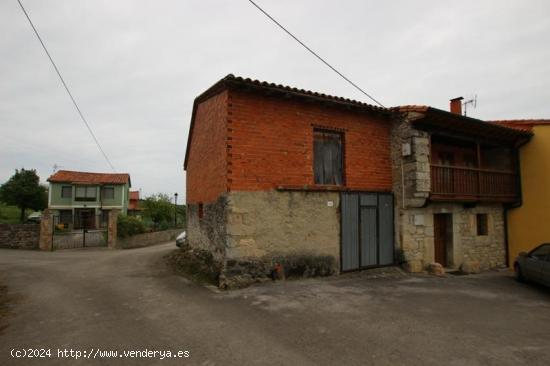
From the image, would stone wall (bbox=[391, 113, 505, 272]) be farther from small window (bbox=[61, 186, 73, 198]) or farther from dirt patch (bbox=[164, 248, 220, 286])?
small window (bbox=[61, 186, 73, 198])

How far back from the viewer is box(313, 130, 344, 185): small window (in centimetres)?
912

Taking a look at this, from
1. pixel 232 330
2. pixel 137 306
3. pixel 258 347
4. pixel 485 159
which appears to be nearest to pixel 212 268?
pixel 137 306

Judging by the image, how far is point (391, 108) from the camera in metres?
10.1

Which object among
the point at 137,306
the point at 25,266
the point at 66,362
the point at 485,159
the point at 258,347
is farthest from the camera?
the point at 485,159

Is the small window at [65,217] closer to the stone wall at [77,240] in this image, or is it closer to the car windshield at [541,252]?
the stone wall at [77,240]

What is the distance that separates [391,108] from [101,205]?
108 feet

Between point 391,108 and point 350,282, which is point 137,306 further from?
point 391,108

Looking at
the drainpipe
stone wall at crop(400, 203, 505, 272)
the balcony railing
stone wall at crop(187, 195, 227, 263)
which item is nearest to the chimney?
the drainpipe

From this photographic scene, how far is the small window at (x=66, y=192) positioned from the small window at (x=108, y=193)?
312cm

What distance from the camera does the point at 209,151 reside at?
9.77 meters

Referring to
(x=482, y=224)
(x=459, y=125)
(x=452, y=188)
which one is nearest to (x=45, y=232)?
(x=452, y=188)

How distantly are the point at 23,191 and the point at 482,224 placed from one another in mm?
37207

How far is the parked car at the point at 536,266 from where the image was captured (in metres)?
8.23

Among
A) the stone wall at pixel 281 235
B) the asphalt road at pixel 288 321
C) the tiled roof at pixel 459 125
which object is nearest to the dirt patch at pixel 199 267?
the asphalt road at pixel 288 321
